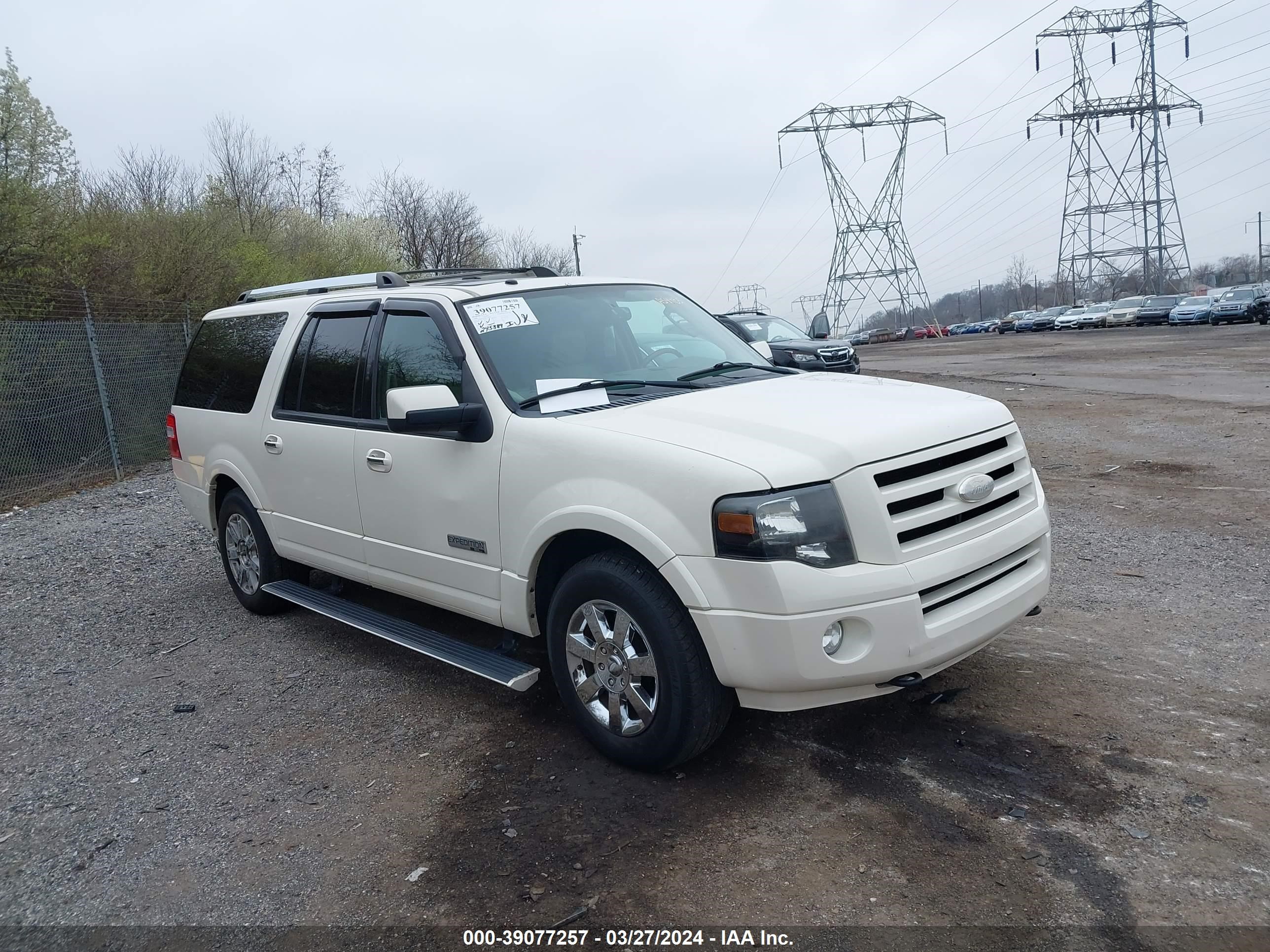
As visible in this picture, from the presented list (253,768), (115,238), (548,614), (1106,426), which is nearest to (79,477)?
(115,238)

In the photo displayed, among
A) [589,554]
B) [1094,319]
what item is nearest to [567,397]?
[589,554]

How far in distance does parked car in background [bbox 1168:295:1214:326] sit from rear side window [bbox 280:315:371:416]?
46438 millimetres

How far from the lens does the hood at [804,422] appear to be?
11.1ft

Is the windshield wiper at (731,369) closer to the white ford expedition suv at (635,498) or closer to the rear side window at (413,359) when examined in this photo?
the white ford expedition suv at (635,498)

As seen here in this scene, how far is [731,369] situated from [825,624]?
6.41 feet

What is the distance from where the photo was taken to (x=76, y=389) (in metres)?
13.0

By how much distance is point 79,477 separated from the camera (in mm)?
13094

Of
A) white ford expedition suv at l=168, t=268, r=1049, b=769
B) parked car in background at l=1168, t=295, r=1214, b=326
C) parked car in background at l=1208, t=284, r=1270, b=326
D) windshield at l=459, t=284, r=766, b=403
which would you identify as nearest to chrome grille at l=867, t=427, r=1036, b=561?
white ford expedition suv at l=168, t=268, r=1049, b=769

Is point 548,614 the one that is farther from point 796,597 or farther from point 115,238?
point 115,238

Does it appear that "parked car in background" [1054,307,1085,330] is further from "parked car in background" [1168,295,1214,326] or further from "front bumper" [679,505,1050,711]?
"front bumper" [679,505,1050,711]

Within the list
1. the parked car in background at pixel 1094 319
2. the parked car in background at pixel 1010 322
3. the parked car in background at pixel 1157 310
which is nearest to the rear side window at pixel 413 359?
the parked car in background at pixel 1157 310

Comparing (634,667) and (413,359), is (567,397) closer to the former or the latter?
(413,359)

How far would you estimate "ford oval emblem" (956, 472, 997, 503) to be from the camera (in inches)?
143

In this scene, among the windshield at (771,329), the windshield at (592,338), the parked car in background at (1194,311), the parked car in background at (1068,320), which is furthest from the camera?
the parked car in background at (1068,320)
